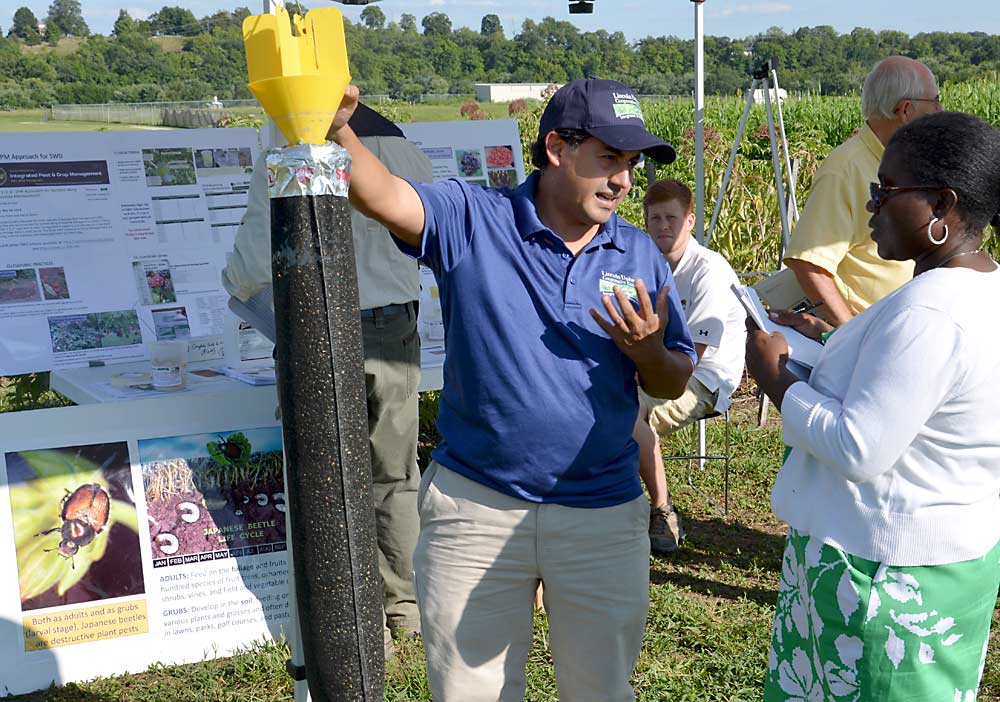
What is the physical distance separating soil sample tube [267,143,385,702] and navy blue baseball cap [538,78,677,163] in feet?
3.34

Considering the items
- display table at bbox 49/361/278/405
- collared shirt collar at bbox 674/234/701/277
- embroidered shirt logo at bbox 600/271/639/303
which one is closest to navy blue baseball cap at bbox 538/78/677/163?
embroidered shirt logo at bbox 600/271/639/303

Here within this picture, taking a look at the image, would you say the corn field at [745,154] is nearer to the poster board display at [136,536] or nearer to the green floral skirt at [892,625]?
the poster board display at [136,536]

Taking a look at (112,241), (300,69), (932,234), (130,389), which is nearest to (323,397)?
(300,69)

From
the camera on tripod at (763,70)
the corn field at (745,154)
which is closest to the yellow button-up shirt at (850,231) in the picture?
the camera on tripod at (763,70)

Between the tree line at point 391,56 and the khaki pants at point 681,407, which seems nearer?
the khaki pants at point 681,407

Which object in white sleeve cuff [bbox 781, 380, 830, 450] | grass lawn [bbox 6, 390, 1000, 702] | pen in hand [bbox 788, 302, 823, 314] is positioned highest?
white sleeve cuff [bbox 781, 380, 830, 450]

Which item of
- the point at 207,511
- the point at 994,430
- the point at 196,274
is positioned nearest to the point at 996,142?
the point at 994,430

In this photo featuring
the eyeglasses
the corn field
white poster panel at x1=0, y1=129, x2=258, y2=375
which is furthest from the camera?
the corn field

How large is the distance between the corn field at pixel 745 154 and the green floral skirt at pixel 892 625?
15.4 ft

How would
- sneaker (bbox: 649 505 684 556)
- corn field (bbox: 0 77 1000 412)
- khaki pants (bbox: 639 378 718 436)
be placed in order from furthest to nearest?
corn field (bbox: 0 77 1000 412) → sneaker (bbox: 649 505 684 556) → khaki pants (bbox: 639 378 718 436)

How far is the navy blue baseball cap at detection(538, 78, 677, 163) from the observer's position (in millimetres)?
2203

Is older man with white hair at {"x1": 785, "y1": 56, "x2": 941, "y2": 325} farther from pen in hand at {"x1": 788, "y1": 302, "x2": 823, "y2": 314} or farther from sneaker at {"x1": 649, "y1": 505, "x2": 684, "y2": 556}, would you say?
sneaker at {"x1": 649, "y1": 505, "x2": 684, "y2": 556}

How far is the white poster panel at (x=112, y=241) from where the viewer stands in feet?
14.3

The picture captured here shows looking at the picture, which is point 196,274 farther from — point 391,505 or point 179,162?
point 391,505
